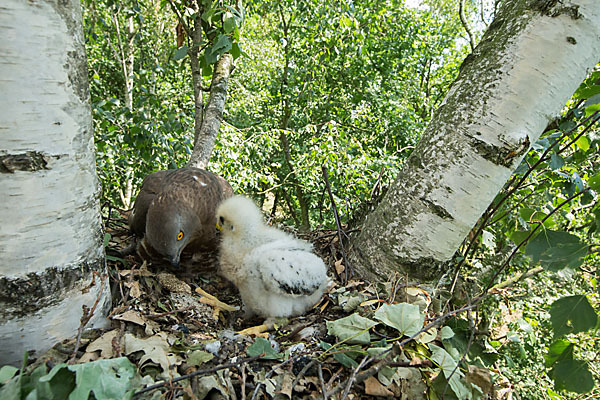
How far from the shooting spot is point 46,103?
1.19m

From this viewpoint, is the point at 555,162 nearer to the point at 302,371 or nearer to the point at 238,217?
the point at 302,371

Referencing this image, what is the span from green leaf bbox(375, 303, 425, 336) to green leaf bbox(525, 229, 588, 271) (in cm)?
53

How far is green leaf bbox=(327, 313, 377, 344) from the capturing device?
5.09ft

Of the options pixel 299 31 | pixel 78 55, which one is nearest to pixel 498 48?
pixel 78 55

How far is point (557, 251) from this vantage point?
1404 millimetres

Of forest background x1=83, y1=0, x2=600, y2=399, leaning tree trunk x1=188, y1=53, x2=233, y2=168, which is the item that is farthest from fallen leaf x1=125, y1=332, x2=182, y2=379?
leaning tree trunk x1=188, y1=53, x2=233, y2=168

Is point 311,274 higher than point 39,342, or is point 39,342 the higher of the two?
point 311,274

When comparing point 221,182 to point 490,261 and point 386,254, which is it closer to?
point 386,254

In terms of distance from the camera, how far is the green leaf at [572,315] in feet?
4.43

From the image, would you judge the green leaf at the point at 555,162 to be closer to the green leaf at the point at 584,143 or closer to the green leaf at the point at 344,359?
the green leaf at the point at 584,143

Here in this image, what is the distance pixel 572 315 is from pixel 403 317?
2.03 ft

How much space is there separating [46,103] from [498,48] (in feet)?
6.23

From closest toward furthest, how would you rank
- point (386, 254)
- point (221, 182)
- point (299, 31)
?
point (386, 254), point (221, 182), point (299, 31)

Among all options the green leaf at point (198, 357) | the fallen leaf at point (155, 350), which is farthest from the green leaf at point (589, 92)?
the fallen leaf at point (155, 350)
